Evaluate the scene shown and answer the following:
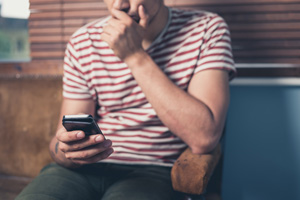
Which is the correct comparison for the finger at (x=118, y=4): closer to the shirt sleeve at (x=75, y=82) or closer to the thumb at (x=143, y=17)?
the thumb at (x=143, y=17)

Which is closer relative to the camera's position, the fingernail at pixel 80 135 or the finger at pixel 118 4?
the fingernail at pixel 80 135

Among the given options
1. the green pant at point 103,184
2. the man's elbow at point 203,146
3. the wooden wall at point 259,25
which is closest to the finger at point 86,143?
the green pant at point 103,184

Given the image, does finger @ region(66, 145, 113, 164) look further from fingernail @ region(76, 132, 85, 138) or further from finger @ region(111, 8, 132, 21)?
finger @ region(111, 8, 132, 21)

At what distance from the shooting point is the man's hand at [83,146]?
0.80 meters

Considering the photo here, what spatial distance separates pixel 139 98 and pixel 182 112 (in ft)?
0.76

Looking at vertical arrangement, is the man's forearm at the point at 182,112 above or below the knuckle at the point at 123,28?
below

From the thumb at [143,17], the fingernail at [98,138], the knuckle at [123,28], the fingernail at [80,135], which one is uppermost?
the thumb at [143,17]

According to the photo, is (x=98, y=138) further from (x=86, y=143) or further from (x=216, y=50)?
(x=216, y=50)

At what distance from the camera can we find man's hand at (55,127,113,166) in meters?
0.80

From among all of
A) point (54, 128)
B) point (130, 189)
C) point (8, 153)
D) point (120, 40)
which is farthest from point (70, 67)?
point (8, 153)

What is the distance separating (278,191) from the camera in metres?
1.50

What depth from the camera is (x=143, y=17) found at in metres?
1.04

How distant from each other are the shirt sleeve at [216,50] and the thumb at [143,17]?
233 mm

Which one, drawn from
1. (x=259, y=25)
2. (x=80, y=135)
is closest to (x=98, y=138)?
(x=80, y=135)
